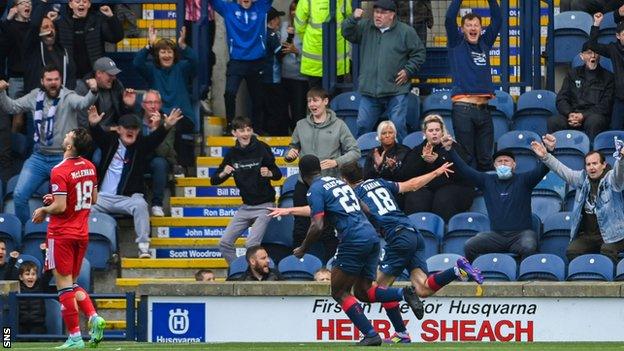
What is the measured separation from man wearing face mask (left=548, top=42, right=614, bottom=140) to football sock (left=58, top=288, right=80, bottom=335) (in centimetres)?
673

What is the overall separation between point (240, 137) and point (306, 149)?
29.0 inches

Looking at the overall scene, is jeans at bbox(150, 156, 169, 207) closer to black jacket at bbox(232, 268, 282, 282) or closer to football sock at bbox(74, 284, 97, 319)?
black jacket at bbox(232, 268, 282, 282)

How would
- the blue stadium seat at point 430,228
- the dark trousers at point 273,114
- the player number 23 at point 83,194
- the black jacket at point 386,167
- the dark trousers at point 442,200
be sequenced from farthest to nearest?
the dark trousers at point 273,114 < the dark trousers at point 442,200 < the black jacket at point 386,167 < the blue stadium seat at point 430,228 < the player number 23 at point 83,194

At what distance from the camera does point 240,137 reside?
19438 millimetres

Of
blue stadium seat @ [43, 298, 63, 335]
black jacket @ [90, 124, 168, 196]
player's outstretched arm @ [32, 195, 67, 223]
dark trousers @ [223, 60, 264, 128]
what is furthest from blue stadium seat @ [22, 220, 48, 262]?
player's outstretched arm @ [32, 195, 67, 223]

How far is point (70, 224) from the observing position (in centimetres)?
1549

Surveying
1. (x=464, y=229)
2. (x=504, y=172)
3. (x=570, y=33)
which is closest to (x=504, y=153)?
(x=504, y=172)

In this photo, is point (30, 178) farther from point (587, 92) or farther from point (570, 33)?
point (570, 33)

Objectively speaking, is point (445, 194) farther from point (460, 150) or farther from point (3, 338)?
point (3, 338)

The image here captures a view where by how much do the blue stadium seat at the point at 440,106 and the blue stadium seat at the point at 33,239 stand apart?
4.62 meters

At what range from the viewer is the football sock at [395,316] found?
51.6 ft

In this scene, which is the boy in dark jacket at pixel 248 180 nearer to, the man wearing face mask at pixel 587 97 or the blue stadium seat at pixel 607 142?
the man wearing face mask at pixel 587 97

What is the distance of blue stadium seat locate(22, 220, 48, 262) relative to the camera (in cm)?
1956

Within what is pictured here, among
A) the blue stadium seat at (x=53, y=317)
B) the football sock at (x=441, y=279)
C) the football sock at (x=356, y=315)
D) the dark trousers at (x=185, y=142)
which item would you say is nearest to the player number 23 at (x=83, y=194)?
the football sock at (x=356, y=315)
